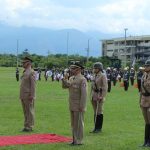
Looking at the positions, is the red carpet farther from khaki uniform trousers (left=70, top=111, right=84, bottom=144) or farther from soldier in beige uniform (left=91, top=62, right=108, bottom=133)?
soldier in beige uniform (left=91, top=62, right=108, bottom=133)

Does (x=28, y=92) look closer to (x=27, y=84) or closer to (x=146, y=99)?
(x=27, y=84)

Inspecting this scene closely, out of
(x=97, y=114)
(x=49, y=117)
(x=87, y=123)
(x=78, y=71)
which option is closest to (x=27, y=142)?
(x=78, y=71)

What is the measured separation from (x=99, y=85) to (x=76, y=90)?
247cm

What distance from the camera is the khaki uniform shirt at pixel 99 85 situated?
14.2 m

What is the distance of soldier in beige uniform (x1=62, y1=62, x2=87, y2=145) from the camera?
1181cm

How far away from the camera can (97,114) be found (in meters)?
14.4

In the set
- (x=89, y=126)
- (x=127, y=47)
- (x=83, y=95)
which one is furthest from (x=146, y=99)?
(x=127, y=47)

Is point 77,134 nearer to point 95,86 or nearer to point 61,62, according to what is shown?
point 95,86

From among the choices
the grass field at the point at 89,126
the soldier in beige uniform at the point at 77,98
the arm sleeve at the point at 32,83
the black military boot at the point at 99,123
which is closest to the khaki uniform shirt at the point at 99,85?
the black military boot at the point at 99,123

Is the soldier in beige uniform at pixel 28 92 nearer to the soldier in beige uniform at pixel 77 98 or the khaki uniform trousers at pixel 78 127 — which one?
the soldier in beige uniform at pixel 77 98

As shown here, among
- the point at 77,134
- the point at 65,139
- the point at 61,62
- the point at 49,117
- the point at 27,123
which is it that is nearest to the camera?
the point at 77,134

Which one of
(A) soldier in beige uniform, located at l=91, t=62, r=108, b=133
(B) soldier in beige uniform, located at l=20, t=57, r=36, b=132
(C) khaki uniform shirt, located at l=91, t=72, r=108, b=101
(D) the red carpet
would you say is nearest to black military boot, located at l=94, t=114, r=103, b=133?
(A) soldier in beige uniform, located at l=91, t=62, r=108, b=133

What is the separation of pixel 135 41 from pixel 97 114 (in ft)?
382

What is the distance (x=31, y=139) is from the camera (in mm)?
12555
